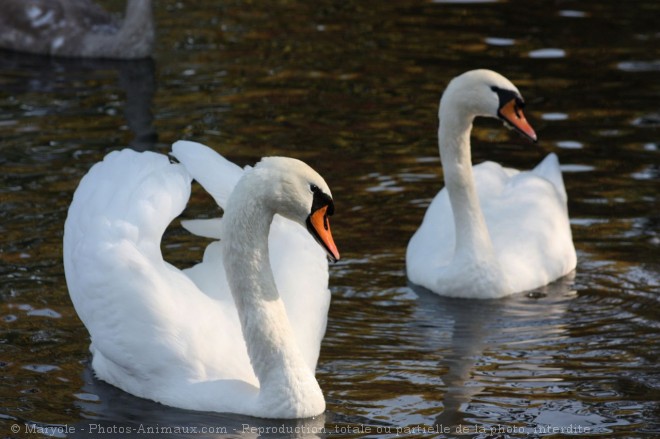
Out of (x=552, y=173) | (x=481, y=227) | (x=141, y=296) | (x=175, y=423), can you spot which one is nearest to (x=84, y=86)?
(x=552, y=173)

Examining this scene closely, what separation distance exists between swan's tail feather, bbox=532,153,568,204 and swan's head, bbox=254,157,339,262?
12.6ft

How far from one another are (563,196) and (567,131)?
2.33m

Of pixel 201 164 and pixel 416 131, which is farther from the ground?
pixel 201 164

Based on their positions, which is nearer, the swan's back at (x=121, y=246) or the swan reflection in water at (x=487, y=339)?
the swan's back at (x=121, y=246)

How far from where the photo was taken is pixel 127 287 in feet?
23.3

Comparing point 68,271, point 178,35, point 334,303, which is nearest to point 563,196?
point 334,303

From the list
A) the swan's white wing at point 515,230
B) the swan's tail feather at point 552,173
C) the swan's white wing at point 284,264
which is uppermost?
the swan's white wing at point 284,264

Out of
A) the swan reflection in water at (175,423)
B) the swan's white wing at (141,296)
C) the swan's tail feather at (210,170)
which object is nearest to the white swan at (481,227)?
the swan's tail feather at (210,170)

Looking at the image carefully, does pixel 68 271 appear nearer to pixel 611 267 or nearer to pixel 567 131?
pixel 611 267

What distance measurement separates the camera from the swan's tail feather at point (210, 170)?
7.71 m

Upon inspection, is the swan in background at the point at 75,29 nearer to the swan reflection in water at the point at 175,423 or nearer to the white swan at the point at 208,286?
the white swan at the point at 208,286

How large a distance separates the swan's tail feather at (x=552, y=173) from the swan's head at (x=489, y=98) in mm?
1169

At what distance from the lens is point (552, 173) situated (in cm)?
1039

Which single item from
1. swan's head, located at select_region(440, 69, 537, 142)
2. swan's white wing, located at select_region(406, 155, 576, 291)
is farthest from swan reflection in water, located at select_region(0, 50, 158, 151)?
swan's head, located at select_region(440, 69, 537, 142)
